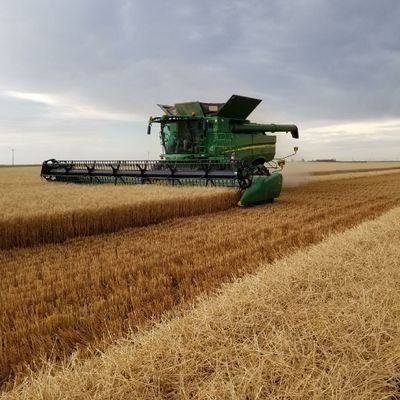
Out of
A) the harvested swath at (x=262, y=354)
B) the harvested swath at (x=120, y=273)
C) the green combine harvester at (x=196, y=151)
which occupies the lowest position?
the harvested swath at (x=120, y=273)

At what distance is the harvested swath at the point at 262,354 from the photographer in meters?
2.00

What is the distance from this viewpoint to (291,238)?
6.96m

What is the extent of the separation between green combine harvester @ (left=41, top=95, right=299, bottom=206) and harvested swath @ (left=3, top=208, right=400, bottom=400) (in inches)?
348

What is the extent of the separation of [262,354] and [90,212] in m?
5.87

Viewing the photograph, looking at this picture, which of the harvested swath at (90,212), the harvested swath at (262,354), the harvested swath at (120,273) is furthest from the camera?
the harvested swath at (90,212)

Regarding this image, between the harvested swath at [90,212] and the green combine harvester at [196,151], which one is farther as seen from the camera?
the green combine harvester at [196,151]

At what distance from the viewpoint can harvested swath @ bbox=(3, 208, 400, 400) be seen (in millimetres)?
1995

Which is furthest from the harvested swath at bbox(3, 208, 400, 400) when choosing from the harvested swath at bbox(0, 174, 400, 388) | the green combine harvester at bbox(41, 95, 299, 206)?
the green combine harvester at bbox(41, 95, 299, 206)

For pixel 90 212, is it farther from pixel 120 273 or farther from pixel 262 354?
pixel 262 354

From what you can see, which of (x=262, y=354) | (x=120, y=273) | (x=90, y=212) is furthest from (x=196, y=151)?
(x=262, y=354)

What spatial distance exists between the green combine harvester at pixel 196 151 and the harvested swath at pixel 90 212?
215 cm

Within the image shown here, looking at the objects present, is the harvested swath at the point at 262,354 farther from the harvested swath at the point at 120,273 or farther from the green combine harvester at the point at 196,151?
the green combine harvester at the point at 196,151

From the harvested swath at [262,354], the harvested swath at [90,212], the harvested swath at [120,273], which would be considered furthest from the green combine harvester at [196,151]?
the harvested swath at [262,354]

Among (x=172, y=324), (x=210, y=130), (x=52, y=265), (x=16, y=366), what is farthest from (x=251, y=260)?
A: (x=210, y=130)
